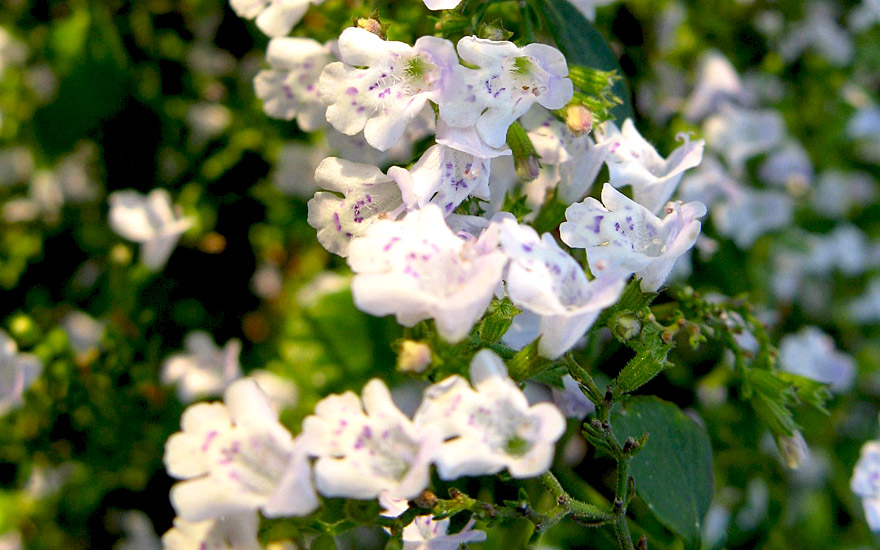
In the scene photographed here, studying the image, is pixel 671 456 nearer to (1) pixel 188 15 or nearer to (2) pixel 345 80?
(2) pixel 345 80

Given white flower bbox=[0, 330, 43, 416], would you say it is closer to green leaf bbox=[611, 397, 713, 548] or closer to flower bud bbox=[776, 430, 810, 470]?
green leaf bbox=[611, 397, 713, 548]

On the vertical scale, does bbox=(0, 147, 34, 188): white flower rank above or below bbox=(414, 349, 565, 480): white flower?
below

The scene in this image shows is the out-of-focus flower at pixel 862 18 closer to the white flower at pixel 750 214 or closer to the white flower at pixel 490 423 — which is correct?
the white flower at pixel 750 214

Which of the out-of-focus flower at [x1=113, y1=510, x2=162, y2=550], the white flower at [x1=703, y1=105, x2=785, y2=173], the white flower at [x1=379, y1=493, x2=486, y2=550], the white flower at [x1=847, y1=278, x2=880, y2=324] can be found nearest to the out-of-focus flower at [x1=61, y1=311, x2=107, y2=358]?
the out-of-focus flower at [x1=113, y1=510, x2=162, y2=550]

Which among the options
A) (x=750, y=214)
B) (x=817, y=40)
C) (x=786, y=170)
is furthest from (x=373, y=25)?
(x=817, y=40)

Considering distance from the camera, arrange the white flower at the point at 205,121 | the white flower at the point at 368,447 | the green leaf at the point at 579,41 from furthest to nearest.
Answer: the white flower at the point at 205,121, the green leaf at the point at 579,41, the white flower at the point at 368,447

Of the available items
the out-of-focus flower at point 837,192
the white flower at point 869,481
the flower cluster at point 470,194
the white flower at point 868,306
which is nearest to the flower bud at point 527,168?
the flower cluster at point 470,194
